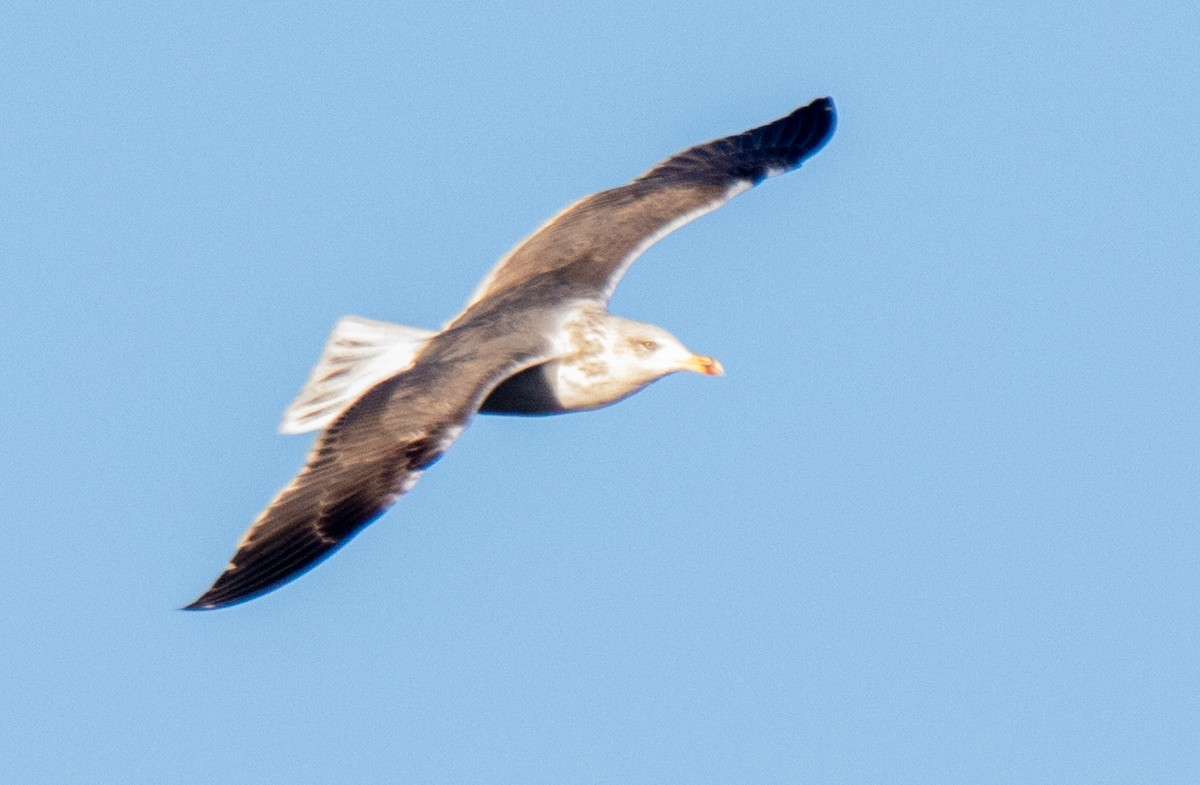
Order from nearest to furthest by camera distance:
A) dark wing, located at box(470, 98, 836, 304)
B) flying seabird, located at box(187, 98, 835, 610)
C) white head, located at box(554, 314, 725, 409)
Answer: flying seabird, located at box(187, 98, 835, 610)
white head, located at box(554, 314, 725, 409)
dark wing, located at box(470, 98, 836, 304)

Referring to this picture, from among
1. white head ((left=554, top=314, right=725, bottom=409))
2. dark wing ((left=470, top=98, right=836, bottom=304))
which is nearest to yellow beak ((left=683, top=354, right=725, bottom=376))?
white head ((left=554, top=314, right=725, bottom=409))

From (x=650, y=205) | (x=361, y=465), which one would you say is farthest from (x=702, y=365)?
(x=361, y=465)

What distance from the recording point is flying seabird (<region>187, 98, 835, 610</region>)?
11.1m

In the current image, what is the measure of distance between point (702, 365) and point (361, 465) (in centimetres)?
281

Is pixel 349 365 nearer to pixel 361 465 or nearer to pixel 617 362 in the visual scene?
pixel 617 362

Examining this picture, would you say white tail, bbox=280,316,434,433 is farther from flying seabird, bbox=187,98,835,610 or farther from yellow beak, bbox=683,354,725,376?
yellow beak, bbox=683,354,725,376

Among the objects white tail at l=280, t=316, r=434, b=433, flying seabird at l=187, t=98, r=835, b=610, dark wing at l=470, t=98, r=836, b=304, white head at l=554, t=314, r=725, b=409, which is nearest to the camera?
flying seabird at l=187, t=98, r=835, b=610

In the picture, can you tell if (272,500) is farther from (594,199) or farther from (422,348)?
(594,199)

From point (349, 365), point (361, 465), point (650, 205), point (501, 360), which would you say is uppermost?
point (650, 205)

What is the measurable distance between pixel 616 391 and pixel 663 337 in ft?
1.46

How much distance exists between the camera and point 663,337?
1336cm

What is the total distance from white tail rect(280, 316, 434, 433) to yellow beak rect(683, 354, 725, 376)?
1666 millimetres

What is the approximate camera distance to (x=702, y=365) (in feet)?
43.8

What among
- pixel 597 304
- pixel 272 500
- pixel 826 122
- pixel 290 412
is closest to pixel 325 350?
pixel 290 412
